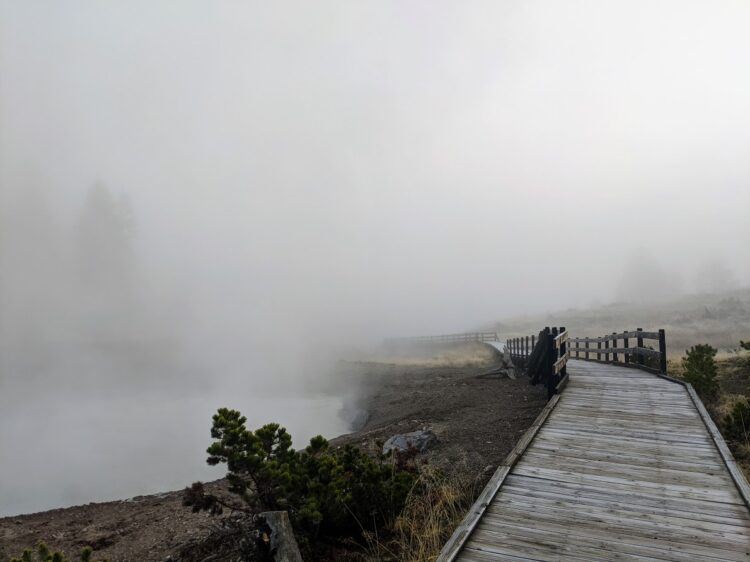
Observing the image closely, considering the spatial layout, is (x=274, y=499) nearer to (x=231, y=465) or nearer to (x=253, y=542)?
(x=231, y=465)

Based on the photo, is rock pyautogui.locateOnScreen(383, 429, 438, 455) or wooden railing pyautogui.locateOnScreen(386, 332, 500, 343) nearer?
rock pyautogui.locateOnScreen(383, 429, 438, 455)

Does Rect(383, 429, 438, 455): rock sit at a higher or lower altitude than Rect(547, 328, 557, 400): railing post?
lower

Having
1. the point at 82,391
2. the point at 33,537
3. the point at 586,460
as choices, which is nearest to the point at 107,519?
the point at 33,537

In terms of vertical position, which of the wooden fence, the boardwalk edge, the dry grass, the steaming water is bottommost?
the steaming water

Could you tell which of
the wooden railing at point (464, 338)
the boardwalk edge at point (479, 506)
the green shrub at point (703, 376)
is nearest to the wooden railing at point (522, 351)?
the green shrub at point (703, 376)

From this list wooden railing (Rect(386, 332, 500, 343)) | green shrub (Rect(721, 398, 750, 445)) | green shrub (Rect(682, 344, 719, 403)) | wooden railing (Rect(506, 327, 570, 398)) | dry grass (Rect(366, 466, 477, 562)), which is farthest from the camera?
wooden railing (Rect(386, 332, 500, 343))

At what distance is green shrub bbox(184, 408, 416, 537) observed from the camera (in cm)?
492

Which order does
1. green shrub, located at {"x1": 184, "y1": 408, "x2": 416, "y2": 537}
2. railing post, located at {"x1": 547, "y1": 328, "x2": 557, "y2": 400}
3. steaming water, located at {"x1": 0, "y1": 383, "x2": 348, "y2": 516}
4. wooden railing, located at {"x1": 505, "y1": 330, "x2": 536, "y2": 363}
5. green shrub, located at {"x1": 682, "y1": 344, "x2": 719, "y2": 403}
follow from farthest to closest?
wooden railing, located at {"x1": 505, "y1": 330, "x2": 536, "y2": 363}, steaming water, located at {"x1": 0, "y1": 383, "x2": 348, "y2": 516}, green shrub, located at {"x1": 682, "y1": 344, "x2": 719, "y2": 403}, railing post, located at {"x1": 547, "y1": 328, "x2": 557, "y2": 400}, green shrub, located at {"x1": 184, "y1": 408, "x2": 416, "y2": 537}

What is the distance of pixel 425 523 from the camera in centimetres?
529

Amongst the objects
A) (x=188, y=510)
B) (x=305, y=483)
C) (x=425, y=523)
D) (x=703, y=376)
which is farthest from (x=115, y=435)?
(x=703, y=376)

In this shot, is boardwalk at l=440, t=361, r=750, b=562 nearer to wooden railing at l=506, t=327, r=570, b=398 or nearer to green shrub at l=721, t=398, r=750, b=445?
green shrub at l=721, t=398, r=750, b=445

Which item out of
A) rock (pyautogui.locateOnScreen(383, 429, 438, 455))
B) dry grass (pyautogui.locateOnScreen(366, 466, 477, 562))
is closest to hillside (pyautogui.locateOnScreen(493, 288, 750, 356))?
rock (pyautogui.locateOnScreen(383, 429, 438, 455))

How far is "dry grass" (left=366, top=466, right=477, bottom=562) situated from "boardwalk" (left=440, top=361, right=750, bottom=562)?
529mm

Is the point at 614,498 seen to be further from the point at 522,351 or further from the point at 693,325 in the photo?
the point at 693,325
